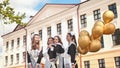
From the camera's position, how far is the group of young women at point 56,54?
13.8 metres

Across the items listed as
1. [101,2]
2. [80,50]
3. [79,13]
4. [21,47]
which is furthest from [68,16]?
[80,50]

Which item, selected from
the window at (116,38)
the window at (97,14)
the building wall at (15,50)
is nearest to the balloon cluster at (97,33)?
the window at (116,38)

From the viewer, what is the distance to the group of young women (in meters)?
13.8

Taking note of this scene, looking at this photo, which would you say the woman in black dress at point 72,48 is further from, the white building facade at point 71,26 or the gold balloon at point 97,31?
the white building facade at point 71,26

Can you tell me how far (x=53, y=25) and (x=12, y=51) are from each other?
1016 centimetres

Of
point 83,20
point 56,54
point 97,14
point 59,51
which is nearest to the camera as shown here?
point 59,51

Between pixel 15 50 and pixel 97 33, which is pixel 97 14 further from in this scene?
pixel 97 33

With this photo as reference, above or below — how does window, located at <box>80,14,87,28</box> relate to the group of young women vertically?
above

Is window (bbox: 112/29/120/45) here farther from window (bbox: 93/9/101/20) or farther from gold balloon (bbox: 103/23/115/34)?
gold balloon (bbox: 103/23/115/34)

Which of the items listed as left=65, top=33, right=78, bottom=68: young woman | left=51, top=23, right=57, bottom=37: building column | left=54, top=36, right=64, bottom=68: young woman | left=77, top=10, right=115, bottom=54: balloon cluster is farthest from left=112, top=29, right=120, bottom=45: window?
left=77, top=10, right=115, bottom=54: balloon cluster

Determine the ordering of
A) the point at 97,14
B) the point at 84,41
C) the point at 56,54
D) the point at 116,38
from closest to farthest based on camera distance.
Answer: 1. the point at 84,41
2. the point at 56,54
3. the point at 116,38
4. the point at 97,14

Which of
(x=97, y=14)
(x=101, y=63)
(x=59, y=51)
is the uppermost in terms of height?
(x=97, y=14)

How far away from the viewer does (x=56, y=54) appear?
14773mm

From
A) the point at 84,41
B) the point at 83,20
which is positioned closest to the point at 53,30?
the point at 83,20
